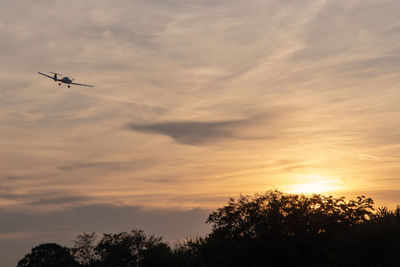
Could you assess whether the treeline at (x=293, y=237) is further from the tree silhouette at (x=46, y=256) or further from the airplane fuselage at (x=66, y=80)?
the tree silhouette at (x=46, y=256)

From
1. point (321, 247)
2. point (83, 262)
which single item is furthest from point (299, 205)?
point (83, 262)

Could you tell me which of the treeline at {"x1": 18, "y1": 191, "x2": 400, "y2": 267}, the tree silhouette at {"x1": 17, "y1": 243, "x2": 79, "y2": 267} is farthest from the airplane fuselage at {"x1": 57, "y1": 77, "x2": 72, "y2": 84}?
the tree silhouette at {"x1": 17, "y1": 243, "x2": 79, "y2": 267}

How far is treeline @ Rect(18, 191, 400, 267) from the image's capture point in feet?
190

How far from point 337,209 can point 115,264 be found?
53403 millimetres

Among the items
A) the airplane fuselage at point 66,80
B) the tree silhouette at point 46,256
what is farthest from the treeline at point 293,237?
the tree silhouette at point 46,256

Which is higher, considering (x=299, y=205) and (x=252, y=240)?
(x=299, y=205)

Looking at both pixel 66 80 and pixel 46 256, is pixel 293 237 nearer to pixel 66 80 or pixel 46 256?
pixel 66 80

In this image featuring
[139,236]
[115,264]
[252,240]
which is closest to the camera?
[252,240]

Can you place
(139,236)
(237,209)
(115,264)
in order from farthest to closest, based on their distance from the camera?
(139,236) < (115,264) < (237,209)

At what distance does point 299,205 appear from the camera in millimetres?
75812

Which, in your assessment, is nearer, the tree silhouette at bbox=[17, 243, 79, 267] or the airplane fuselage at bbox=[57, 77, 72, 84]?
the airplane fuselage at bbox=[57, 77, 72, 84]

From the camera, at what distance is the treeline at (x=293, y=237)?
58.0m

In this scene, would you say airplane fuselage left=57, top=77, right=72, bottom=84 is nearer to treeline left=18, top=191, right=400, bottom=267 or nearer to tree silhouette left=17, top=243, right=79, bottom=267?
treeline left=18, top=191, right=400, bottom=267

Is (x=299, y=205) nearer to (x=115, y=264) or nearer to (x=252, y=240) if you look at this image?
(x=252, y=240)
